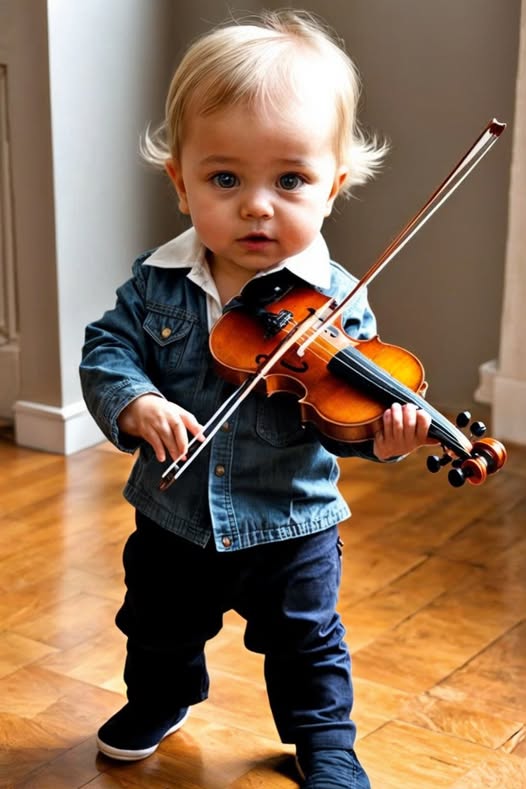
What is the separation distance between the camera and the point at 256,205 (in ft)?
4.05

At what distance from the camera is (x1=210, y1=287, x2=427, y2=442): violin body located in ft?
3.94

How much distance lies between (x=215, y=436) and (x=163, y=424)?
11cm

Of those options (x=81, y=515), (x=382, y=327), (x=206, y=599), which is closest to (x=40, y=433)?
(x=81, y=515)

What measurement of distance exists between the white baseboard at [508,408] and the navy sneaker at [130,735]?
135 centimetres

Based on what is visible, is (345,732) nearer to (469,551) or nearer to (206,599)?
(206,599)

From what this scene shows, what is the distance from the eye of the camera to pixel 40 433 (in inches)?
104

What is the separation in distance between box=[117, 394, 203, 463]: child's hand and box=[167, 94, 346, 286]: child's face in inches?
7.0

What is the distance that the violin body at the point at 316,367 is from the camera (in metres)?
1.20

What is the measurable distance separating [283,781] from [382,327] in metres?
1.63

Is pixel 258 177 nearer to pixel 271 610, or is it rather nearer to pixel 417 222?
pixel 417 222

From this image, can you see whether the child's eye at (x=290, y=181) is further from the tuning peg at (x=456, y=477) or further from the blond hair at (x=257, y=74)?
the tuning peg at (x=456, y=477)

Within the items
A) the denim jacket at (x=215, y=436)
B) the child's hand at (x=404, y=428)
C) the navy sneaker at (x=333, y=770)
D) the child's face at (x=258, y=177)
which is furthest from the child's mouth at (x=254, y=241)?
the navy sneaker at (x=333, y=770)

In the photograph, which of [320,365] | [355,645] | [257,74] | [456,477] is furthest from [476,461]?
[355,645]

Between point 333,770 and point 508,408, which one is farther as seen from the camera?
point 508,408
